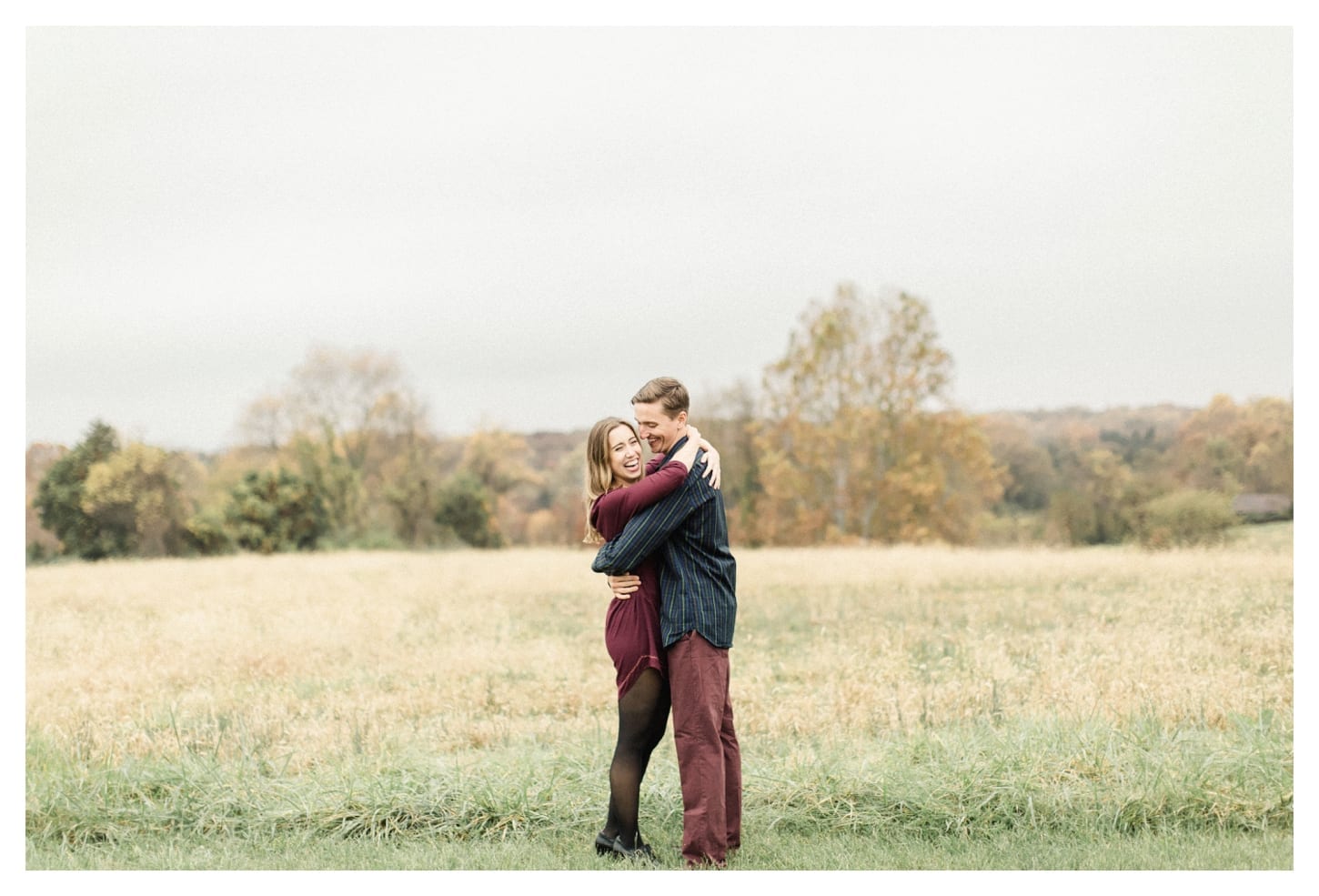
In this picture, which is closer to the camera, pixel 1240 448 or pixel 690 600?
pixel 690 600

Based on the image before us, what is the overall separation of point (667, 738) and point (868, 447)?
15.8 m

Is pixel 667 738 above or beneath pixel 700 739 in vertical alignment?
beneath

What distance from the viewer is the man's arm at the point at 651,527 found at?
491cm

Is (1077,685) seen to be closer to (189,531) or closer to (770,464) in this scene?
(770,464)

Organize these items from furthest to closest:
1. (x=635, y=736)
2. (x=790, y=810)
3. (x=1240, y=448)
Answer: (x=1240, y=448), (x=790, y=810), (x=635, y=736)

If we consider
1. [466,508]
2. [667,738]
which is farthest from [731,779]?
[466,508]

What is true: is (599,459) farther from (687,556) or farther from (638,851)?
(638,851)

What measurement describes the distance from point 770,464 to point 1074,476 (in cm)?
572

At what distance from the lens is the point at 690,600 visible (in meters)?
5.00

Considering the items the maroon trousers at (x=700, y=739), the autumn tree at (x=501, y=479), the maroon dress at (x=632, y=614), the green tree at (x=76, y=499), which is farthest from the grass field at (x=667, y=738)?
Result: the autumn tree at (x=501, y=479)

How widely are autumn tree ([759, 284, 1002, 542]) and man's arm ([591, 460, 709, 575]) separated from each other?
1757cm

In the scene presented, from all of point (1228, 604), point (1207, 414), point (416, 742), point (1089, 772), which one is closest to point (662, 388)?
point (1089, 772)

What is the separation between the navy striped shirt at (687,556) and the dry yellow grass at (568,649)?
2.85 metres

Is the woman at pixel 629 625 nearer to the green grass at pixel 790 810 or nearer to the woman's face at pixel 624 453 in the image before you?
the woman's face at pixel 624 453
